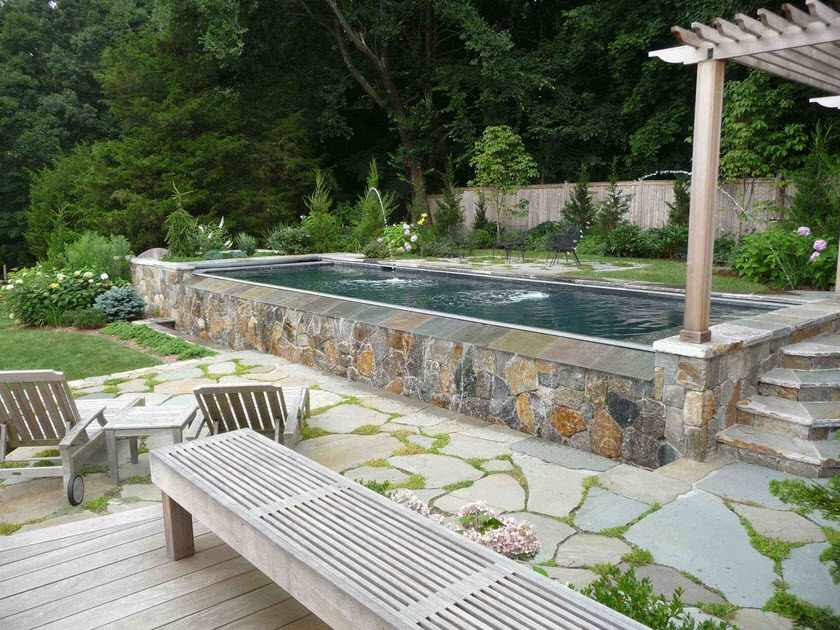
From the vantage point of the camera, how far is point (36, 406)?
147 inches

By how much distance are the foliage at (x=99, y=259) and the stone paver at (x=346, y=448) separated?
744cm

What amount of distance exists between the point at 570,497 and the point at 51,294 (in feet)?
28.8

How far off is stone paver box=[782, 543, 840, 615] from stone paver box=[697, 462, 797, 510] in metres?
0.47

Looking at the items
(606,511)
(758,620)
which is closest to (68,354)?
(606,511)

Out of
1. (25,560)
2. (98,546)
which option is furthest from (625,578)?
(25,560)

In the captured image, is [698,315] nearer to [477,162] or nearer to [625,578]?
[625,578]

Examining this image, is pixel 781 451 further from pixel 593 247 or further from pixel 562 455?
pixel 593 247

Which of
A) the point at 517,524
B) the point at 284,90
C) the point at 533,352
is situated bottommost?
the point at 517,524

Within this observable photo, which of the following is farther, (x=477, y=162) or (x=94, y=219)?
(x=477, y=162)

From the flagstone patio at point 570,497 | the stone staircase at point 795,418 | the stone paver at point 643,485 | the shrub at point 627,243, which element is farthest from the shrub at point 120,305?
the shrub at point 627,243

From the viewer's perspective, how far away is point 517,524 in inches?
111

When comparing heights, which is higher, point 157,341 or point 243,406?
point 243,406

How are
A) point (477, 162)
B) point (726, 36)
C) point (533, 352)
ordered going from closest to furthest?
point (726, 36) < point (533, 352) < point (477, 162)

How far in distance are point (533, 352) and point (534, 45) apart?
18.5 metres
